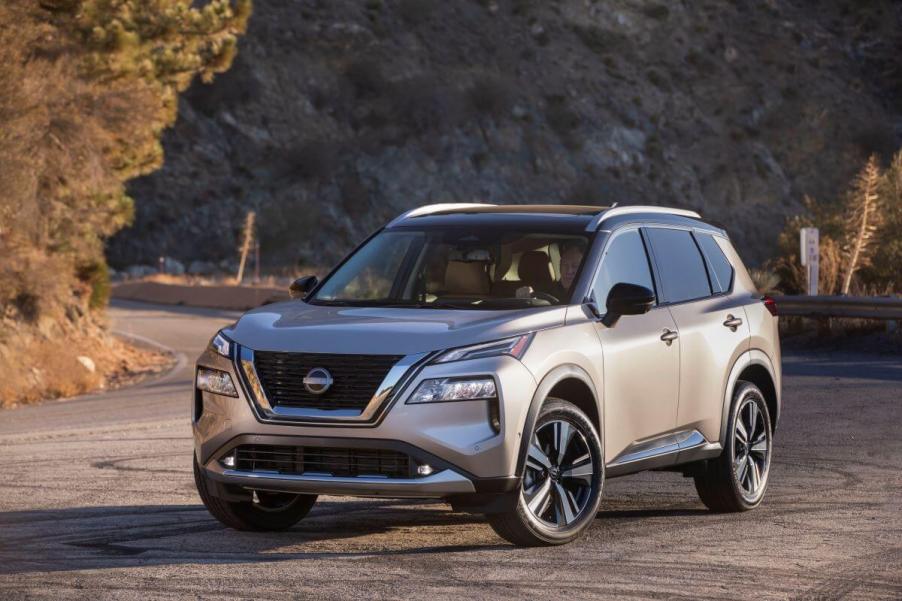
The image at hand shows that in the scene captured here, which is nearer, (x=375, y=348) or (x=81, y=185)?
(x=375, y=348)

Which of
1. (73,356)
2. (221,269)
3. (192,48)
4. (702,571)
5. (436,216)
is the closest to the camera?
(702,571)

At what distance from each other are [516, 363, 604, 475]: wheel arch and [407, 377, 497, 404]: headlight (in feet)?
1.03

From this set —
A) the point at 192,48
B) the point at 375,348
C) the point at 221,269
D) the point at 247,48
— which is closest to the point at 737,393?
the point at 375,348

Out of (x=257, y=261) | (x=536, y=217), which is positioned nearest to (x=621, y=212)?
(x=536, y=217)

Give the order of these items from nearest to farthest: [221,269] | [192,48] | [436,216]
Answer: [436,216] → [192,48] → [221,269]

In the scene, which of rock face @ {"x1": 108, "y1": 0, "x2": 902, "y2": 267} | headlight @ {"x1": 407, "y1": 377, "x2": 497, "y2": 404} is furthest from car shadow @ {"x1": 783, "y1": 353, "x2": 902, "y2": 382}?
rock face @ {"x1": 108, "y1": 0, "x2": 902, "y2": 267}

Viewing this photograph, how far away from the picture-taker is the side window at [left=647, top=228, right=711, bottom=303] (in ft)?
32.1

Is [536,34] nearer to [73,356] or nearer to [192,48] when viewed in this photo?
[192,48]

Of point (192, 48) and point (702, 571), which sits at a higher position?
point (192, 48)

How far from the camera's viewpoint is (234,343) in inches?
328

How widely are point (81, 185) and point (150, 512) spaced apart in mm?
20006

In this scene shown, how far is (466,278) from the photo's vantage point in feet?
30.2

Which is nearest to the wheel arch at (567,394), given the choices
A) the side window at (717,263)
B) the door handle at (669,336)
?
the door handle at (669,336)

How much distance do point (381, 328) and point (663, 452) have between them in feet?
6.85
